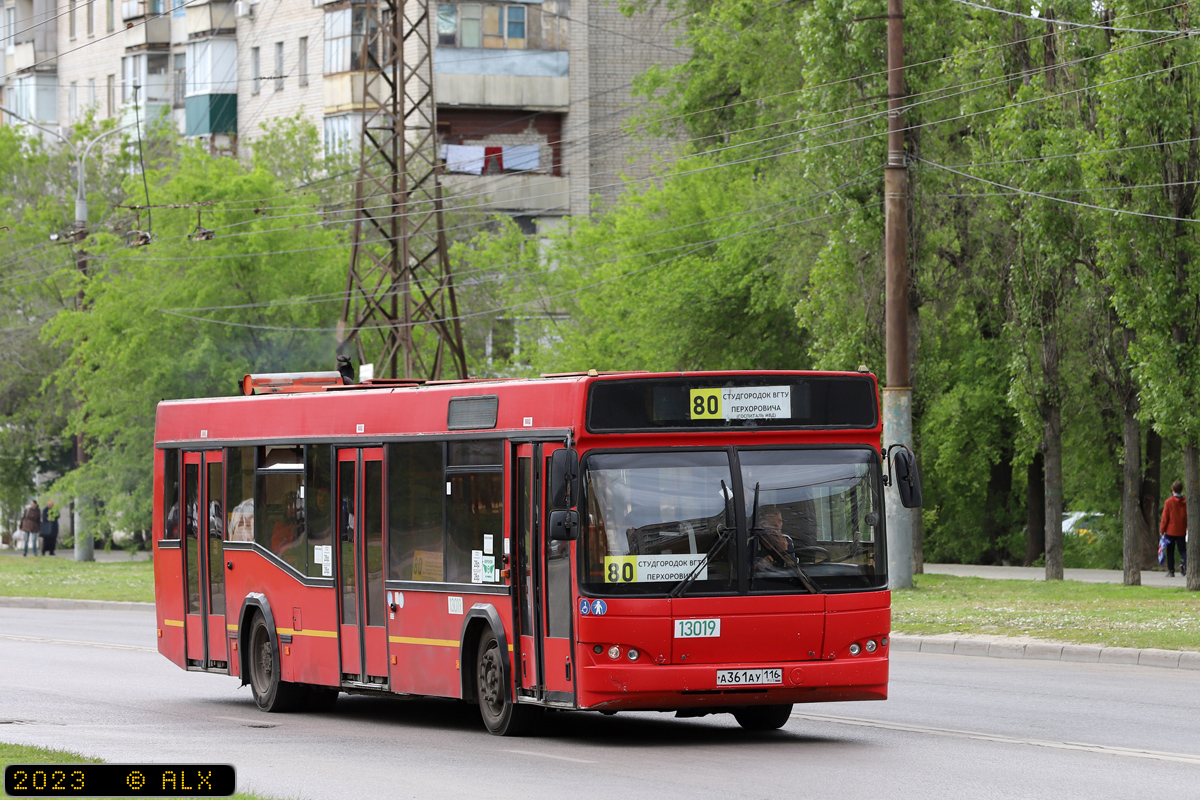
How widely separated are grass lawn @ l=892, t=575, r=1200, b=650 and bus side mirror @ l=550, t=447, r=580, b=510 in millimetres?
9371

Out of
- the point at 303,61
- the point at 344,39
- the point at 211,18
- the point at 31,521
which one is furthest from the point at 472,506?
the point at 211,18

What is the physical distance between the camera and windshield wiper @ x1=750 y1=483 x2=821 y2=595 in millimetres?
12930

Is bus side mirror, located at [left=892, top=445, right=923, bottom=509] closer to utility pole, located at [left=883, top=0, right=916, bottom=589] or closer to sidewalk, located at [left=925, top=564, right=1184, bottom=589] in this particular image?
utility pole, located at [left=883, top=0, right=916, bottom=589]

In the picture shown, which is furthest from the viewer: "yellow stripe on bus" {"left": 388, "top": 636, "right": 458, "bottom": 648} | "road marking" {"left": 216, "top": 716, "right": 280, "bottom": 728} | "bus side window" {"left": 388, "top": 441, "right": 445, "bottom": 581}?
"road marking" {"left": 216, "top": 716, "right": 280, "bottom": 728}

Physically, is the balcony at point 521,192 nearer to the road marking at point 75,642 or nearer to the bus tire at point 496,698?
the road marking at point 75,642

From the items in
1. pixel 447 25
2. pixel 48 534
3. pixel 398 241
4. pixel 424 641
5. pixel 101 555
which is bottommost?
pixel 101 555

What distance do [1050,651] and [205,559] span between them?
8866 mm

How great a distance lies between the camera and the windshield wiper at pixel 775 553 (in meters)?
12.9

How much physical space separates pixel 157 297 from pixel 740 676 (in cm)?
3665

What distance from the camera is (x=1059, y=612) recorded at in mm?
25219

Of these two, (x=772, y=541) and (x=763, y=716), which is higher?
(x=772, y=541)

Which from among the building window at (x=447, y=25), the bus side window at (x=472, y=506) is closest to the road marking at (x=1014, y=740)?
the bus side window at (x=472, y=506)

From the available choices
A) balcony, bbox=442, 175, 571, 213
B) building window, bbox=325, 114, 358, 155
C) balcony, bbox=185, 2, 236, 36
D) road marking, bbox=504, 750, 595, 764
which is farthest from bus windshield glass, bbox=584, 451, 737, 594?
balcony, bbox=185, 2, 236, 36

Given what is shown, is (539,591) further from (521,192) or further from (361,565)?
(521,192)
